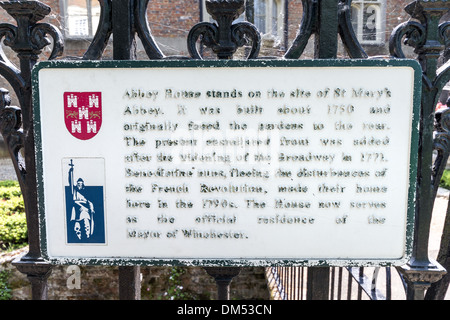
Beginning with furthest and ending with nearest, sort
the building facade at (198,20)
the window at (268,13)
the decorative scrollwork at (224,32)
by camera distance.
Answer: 1. the window at (268,13)
2. the building facade at (198,20)
3. the decorative scrollwork at (224,32)

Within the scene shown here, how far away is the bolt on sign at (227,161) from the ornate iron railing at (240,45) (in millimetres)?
84

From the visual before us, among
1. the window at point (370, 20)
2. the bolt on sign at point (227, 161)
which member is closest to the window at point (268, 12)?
the window at point (370, 20)

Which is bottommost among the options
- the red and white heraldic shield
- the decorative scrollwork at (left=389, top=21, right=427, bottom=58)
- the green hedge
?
the green hedge

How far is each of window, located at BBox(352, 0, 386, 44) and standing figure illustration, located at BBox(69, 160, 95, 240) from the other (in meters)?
9.43

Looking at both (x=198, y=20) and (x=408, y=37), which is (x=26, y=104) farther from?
(x=198, y=20)

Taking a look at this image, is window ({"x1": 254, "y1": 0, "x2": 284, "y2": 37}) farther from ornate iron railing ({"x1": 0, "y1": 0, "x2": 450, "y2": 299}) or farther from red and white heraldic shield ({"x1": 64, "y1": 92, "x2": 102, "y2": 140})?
red and white heraldic shield ({"x1": 64, "y1": 92, "x2": 102, "y2": 140})

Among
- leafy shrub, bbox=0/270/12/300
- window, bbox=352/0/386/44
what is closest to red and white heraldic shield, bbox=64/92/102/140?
leafy shrub, bbox=0/270/12/300

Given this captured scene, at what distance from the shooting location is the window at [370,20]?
977 cm

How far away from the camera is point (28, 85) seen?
1.68m

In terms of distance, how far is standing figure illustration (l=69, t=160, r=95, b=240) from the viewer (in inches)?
66.2

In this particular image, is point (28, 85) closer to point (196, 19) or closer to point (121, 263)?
point (121, 263)

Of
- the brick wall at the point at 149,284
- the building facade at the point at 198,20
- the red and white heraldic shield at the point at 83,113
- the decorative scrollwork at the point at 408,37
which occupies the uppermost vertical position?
the building facade at the point at 198,20

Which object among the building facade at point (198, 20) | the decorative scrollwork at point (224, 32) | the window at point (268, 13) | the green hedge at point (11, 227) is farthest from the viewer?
the window at point (268, 13)

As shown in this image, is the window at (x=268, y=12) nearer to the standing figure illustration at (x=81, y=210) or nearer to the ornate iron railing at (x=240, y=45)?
the ornate iron railing at (x=240, y=45)
